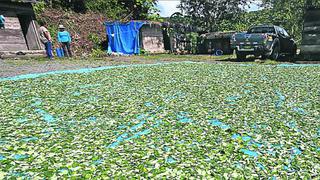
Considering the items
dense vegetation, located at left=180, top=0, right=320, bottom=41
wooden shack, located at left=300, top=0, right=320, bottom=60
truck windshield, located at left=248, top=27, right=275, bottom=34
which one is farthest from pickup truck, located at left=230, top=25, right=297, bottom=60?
dense vegetation, located at left=180, top=0, right=320, bottom=41

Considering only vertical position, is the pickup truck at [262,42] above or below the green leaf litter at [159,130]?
above

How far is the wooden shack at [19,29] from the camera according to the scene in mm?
13828

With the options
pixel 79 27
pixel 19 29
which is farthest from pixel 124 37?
pixel 19 29

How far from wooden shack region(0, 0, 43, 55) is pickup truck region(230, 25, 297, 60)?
34.7ft

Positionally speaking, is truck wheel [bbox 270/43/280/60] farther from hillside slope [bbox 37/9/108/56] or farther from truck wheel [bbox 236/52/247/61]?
hillside slope [bbox 37/9/108/56]

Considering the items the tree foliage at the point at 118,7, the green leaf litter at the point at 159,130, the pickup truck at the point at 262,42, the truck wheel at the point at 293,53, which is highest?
the tree foliage at the point at 118,7

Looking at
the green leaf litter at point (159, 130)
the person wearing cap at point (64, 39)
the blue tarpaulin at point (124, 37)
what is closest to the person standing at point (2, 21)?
the person wearing cap at point (64, 39)

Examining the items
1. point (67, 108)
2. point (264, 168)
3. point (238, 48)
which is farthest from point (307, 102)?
point (238, 48)

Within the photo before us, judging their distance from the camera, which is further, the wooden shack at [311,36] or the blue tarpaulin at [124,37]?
the blue tarpaulin at [124,37]

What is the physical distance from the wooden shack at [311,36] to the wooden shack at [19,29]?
541 inches

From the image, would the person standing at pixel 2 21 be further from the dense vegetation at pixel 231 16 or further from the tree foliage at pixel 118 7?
the dense vegetation at pixel 231 16

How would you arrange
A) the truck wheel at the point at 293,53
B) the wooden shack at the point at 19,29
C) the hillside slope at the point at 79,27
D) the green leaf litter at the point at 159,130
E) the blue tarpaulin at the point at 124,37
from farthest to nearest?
the blue tarpaulin at the point at 124,37
the hillside slope at the point at 79,27
the truck wheel at the point at 293,53
the wooden shack at the point at 19,29
the green leaf litter at the point at 159,130

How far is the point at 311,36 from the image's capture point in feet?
43.9

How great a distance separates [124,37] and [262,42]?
9427 millimetres
